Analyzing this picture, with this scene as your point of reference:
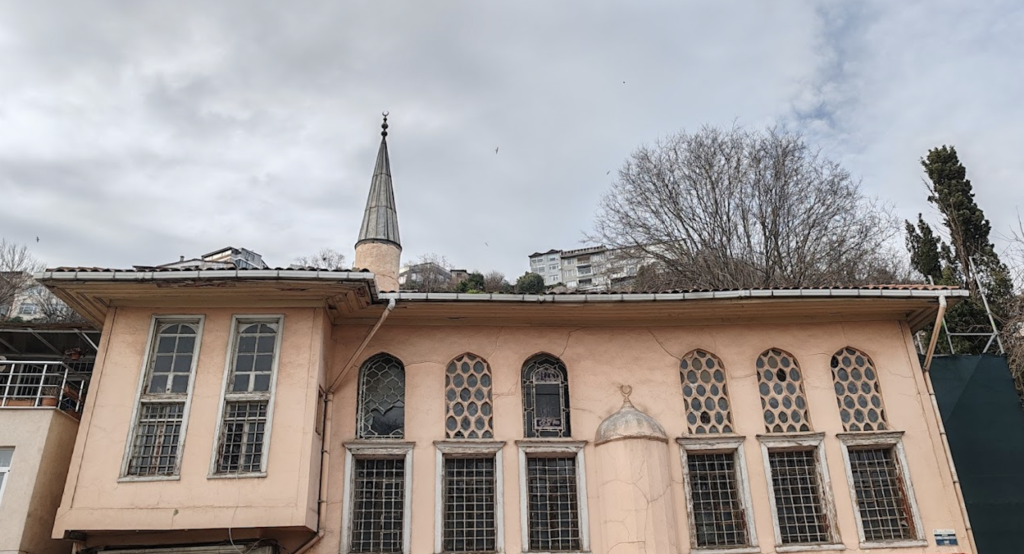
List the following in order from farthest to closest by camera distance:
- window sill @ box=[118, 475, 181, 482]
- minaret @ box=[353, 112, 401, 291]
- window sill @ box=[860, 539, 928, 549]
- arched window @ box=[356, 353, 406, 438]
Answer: minaret @ box=[353, 112, 401, 291] < arched window @ box=[356, 353, 406, 438] < window sill @ box=[860, 539, 928, 549] < window sill @ box=[118, 475, 181, 482]

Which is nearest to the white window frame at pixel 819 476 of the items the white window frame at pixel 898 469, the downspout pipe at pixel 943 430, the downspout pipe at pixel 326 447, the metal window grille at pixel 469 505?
the white window frame at pixel 898 469

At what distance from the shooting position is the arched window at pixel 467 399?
10.4m

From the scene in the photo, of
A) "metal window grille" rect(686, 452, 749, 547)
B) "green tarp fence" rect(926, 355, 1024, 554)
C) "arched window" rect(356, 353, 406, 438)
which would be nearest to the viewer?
"metal window grille" rect(686, 452, 749, 547)

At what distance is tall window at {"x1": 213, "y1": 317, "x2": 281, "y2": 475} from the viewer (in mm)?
9125

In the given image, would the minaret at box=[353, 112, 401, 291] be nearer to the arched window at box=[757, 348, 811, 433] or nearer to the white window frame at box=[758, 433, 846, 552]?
the arched window at box=[757, 348, 811, 433]

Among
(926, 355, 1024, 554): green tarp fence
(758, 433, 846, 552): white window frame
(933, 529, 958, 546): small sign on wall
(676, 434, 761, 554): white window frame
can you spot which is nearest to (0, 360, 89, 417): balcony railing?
(676, 434, 761, 554): white window frame

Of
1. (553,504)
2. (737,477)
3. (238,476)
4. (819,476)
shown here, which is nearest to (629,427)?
(553,504)

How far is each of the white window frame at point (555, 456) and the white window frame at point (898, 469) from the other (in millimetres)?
4003

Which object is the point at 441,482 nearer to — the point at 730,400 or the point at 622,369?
the point at 622,369

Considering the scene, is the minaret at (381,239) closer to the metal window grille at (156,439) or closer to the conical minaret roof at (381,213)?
the conical minaret roof at (381,213)

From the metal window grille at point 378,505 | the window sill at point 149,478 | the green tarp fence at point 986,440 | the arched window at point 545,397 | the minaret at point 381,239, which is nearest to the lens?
the window sill at point 149,478

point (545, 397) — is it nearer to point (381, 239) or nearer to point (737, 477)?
point (737, 477)

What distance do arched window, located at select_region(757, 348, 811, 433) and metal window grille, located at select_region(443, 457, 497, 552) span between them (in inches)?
176

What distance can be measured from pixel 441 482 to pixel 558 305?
125 inches
